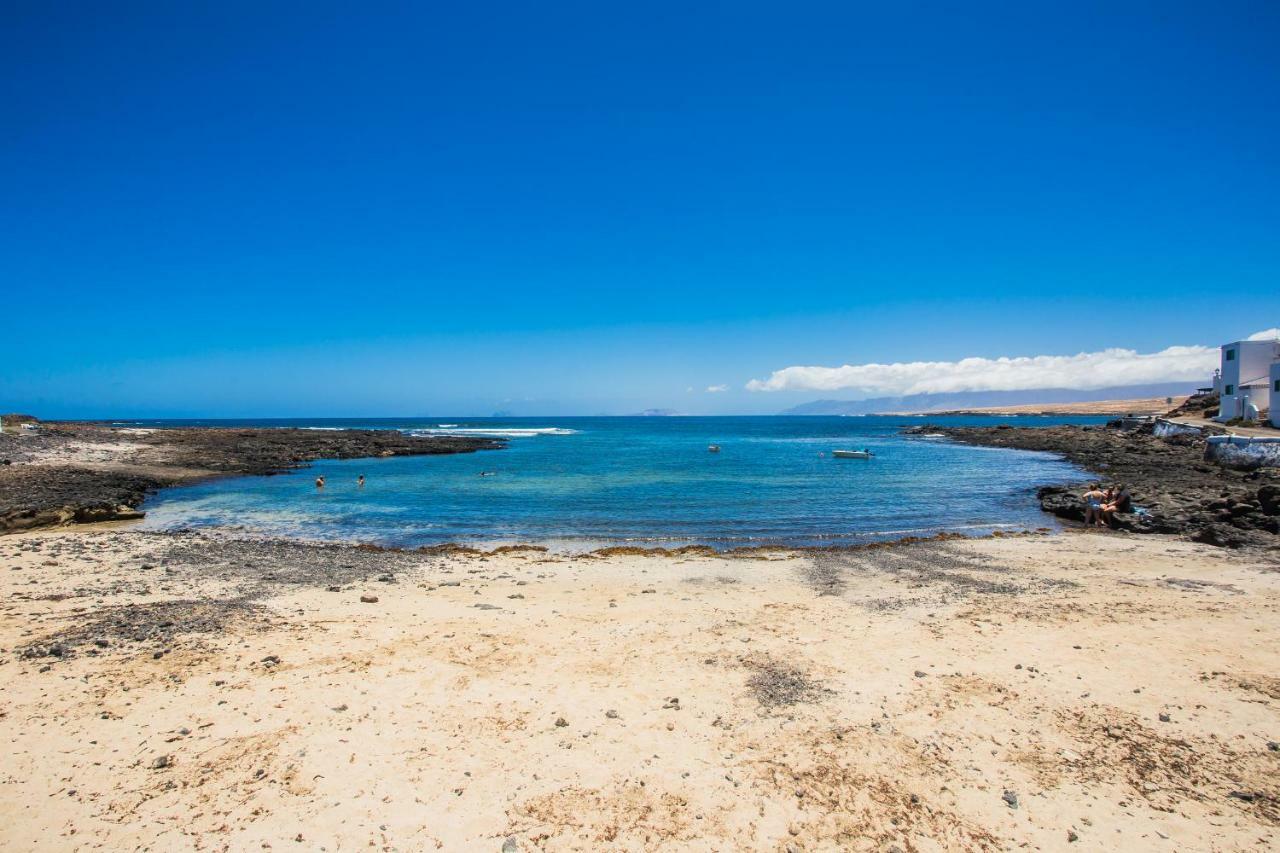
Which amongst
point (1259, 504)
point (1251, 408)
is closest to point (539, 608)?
point (1259, 504)

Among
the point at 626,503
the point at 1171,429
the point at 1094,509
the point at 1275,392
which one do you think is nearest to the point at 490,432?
the point at 626,503

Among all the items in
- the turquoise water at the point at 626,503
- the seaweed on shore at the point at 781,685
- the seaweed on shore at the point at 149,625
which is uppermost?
the seaweed on shore at the point at 149,625

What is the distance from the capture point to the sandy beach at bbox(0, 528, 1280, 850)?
555cm

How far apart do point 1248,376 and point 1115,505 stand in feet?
156

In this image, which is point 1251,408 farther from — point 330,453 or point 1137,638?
point 330,453

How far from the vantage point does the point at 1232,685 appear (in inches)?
319

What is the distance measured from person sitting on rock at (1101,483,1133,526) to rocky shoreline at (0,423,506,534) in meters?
35.1

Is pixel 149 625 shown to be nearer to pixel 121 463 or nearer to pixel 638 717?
pixel 638 717

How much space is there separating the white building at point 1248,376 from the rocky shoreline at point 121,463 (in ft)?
232

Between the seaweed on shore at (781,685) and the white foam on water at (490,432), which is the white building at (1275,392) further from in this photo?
the white foam on water at (490,432)

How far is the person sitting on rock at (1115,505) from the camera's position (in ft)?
70.2

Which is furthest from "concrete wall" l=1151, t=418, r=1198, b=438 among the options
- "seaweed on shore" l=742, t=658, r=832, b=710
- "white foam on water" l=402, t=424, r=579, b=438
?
"white foam on water" l=402, t=424, r=579, b=438

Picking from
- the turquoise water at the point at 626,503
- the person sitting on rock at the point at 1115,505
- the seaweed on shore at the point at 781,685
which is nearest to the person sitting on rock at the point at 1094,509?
the person sitting on rock at the point at 1115,505

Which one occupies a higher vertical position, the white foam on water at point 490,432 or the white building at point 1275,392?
the white building at point 1275,392
